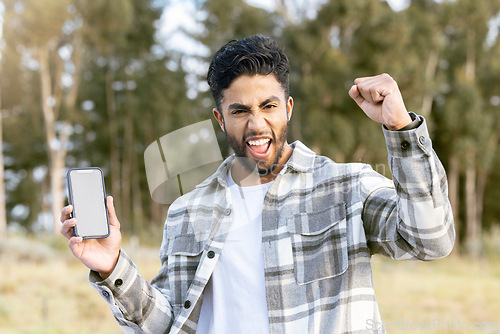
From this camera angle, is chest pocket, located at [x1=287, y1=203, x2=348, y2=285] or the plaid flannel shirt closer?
the plaid flannel shirt

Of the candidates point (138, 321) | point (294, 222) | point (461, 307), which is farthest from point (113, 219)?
point (461, 307)

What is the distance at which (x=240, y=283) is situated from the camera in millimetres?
1569

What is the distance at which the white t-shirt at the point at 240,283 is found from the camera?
1538 mm

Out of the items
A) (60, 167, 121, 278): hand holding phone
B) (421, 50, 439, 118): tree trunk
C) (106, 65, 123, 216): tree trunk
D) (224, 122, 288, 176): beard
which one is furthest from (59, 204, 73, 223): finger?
(106, 65, 123, 216): tree trunk

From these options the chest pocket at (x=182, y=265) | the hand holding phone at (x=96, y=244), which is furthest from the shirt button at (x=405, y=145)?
the hand holding phone at (x=96, y=244)

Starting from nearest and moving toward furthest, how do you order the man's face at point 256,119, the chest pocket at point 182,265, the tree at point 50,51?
the man's face at point 256,119 → the chest pocket at point 182,265 → the tree at point 50,51

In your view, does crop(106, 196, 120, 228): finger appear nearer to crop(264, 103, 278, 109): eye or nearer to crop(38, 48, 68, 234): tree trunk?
crop(264, 103, 278, 109): eye

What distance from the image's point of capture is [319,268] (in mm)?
1480

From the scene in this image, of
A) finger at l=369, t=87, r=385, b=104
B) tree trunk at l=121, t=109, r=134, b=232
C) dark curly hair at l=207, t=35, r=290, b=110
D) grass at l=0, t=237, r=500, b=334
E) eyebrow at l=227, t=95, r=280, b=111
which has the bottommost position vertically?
grass at l=0, t=237, r=500, b=334

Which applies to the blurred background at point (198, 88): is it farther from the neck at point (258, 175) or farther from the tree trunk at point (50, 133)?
the neck at point (258, 175)

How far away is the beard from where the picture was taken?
1.60 m

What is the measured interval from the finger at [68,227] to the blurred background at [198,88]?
337 inches

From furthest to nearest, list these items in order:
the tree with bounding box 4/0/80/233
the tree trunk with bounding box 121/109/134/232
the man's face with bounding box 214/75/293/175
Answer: the tree trunk with bounding box 121/109/134/232 < the tree with bounding box 4/0/80/233 < the man's face with bounding box 214/75/293/175

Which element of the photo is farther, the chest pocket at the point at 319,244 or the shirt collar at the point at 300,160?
the shirt collar at the point at 300,160
